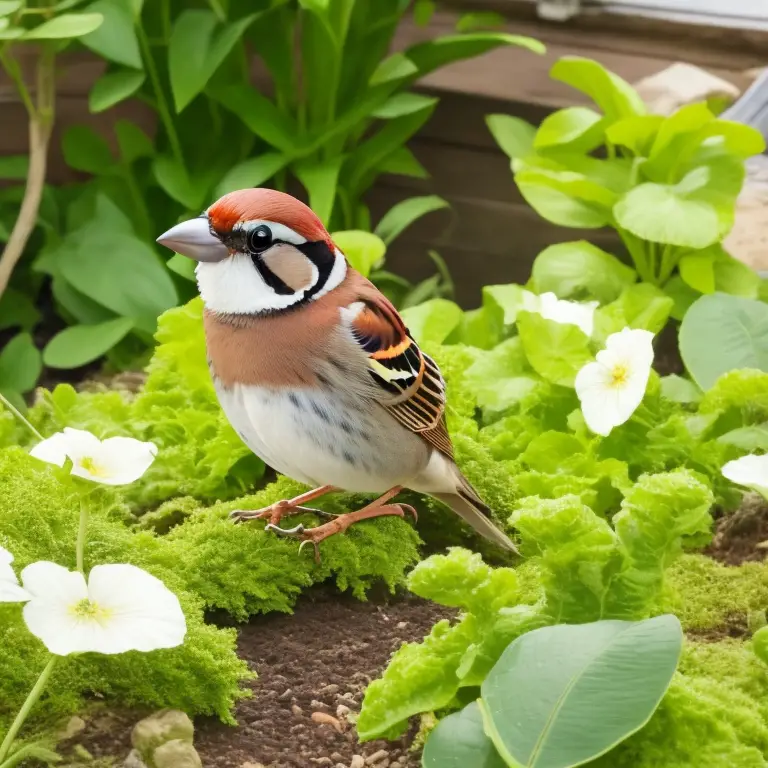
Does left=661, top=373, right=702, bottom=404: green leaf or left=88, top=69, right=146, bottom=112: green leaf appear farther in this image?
left=88, top=69, right=146, bottom=112: green leaf

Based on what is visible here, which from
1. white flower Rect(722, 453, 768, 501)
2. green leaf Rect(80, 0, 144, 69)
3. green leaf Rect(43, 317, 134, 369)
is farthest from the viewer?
green leaf Rect(43, 317, 134, 369)

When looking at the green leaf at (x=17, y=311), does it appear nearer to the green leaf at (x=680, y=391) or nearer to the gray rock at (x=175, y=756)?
the green leaf at (x=680, y=391)

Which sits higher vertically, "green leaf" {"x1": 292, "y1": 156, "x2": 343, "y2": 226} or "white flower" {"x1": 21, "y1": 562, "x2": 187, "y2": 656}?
"white flower" {"x1": 21, "y1": 562, "x2": 187, "y2": 656}

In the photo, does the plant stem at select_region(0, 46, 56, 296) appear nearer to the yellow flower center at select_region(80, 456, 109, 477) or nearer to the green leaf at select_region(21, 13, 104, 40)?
the green leaf at select_region(21, 13, 104, 40)

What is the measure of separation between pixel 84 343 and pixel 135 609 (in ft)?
5.19

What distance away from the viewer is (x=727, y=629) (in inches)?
56.6

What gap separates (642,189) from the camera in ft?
6.90

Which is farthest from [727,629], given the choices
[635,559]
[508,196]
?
[508,196]

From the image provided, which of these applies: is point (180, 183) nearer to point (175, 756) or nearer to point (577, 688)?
point (175, 756)

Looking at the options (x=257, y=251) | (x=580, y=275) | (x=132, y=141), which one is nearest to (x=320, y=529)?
(x=257, y=251)

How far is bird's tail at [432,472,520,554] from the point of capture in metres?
1.53

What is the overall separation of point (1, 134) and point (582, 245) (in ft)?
5.74

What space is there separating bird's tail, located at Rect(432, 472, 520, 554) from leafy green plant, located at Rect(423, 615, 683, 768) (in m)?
0.53

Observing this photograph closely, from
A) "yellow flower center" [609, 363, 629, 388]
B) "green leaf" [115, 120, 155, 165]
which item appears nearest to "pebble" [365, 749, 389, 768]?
"yellow flower center" [609, 363, 629, 388]
